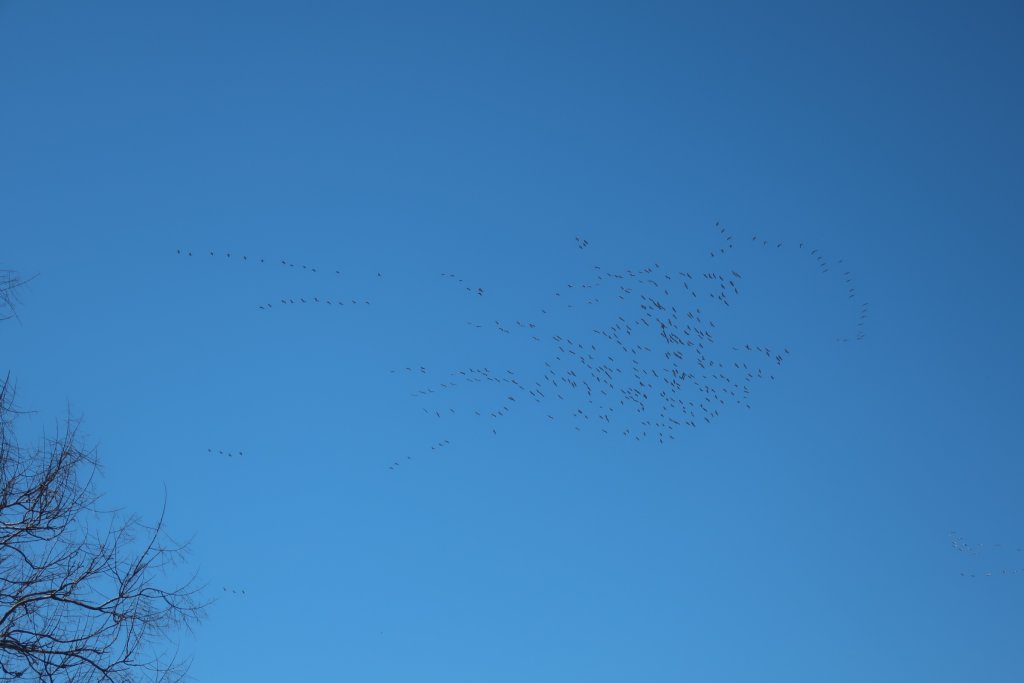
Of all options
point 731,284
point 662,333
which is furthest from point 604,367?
point 731,284

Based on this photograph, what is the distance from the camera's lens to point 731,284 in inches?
1074

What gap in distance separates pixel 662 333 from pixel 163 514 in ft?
63.6

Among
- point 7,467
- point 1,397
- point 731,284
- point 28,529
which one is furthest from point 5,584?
point 731,284

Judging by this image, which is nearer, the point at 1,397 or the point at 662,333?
the point at 1,397

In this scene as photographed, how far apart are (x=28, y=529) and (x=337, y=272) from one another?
1720cm

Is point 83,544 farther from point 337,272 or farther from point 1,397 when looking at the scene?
point 337,272

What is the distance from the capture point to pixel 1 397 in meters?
8.16

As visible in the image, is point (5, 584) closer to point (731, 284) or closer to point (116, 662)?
point (116, 662)

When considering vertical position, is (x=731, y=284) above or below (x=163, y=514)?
above

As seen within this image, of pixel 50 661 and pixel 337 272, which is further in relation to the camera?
pixel 337 272

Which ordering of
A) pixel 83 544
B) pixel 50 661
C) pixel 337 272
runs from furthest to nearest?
pixel 337 272, pixel 83 544, pixel 50 661

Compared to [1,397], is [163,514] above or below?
below

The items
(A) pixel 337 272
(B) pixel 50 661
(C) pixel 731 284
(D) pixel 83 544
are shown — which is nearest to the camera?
(B) pixel 50 661

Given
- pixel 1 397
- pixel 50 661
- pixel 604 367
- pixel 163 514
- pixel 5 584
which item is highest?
pixel 604 367
